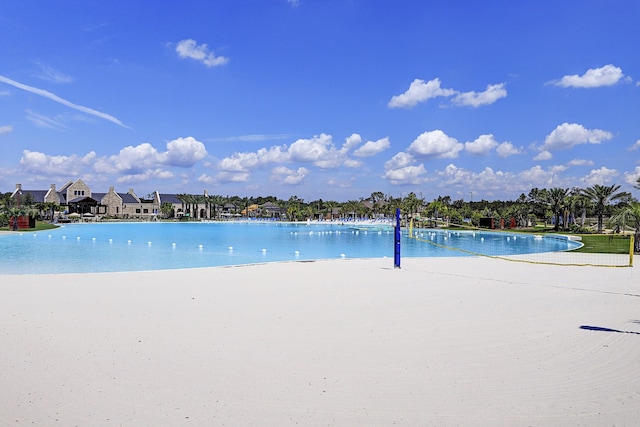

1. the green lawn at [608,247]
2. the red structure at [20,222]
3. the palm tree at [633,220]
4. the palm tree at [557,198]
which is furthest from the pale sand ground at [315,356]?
the palm tree at [557,198]

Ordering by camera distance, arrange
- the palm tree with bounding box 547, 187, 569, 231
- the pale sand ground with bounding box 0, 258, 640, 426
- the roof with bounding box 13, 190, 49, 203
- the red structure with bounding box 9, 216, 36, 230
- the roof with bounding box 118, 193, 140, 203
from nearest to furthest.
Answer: the pale sand ground with bounding box 0, 258, 640, 426 → the red structure with bounding box 9, 216, 36, 230 → the palm tree with bounding box 547, 187, 569, 231 → the roof with bounding box 13, 190, 49, 203 → the roof with bounding box 118, 193, 140, 203

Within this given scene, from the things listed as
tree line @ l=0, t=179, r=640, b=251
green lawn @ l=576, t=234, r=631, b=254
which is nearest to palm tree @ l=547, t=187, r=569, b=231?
tree line @ l=0, t=179, r=640, b=251

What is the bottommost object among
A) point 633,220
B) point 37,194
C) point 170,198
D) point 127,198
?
point 633,220

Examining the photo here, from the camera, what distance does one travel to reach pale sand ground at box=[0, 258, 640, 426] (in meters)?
3.79

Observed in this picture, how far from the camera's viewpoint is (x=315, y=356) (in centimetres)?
517

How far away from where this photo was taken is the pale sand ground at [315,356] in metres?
3.79

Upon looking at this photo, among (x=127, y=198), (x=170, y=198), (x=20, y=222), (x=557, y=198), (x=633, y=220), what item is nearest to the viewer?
(x=633, y=220)

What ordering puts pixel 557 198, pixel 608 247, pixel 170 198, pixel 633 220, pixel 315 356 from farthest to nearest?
pixel 170 198, pixel 557 198, pixel 608 247, pixel 633 220, pixel 315 356

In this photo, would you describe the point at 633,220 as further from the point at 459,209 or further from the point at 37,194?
the point at 37,194

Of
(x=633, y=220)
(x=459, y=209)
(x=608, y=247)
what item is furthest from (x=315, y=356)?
(x=459, y=209)

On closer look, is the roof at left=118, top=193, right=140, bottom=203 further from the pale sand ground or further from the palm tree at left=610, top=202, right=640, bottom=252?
the pale sand ground

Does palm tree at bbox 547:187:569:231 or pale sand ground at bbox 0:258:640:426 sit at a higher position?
palm tree at bbox 547:187:569:231

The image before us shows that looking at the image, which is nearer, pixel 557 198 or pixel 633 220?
pixel 633 220

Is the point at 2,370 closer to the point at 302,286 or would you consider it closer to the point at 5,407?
the point at 5,407
